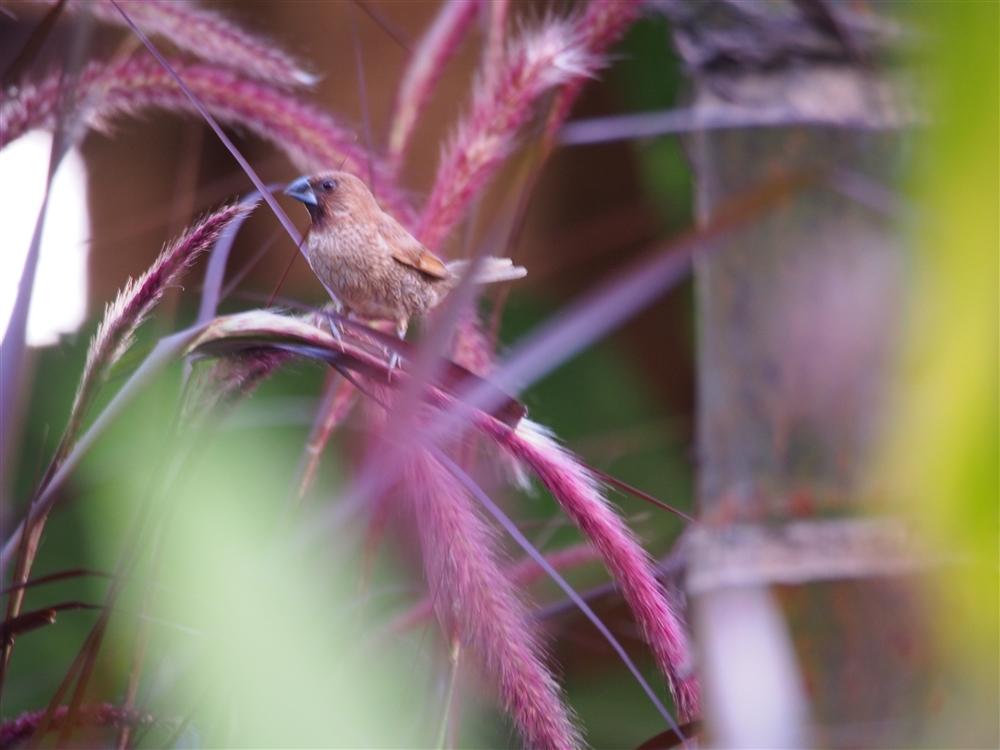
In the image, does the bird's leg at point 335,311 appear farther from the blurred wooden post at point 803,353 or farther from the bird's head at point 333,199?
the blurred wooden post at point 803,353

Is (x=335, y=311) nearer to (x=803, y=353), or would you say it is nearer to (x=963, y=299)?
(x=963, y=299)

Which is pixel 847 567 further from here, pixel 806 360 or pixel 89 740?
pixel 89 740

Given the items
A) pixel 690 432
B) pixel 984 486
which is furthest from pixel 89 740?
pixel 690 432

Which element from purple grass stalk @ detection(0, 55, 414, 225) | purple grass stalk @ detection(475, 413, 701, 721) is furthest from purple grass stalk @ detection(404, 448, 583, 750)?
purple grass stalk @ detection(0, 55, 414, 225)

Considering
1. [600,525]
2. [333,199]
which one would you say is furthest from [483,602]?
[333,199]

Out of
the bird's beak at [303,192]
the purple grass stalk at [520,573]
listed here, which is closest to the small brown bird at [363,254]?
the bird's beak at [303,192]
